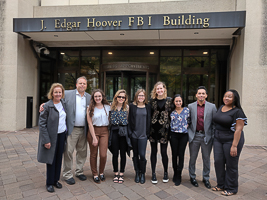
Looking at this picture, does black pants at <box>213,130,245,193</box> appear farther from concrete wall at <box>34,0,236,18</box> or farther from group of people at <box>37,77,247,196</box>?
concrete wall at <box>34,0,236,18</box>

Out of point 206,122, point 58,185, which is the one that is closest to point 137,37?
point 206,122

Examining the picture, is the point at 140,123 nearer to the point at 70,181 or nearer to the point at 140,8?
the point at 70,181

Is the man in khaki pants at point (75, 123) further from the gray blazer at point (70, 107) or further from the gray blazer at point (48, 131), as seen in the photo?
the gray blazer at point (48, 131)

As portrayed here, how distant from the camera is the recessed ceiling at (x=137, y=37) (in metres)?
7.45

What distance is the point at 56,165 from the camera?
Answer: 3.48m

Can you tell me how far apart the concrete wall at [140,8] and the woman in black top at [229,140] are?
231 inches

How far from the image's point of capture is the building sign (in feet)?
21.3

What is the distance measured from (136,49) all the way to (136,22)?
246cm

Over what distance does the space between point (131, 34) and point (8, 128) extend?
624 centimetres

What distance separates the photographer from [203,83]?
918 centimetres

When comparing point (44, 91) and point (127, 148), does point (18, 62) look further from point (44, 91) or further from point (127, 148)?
point (127, 148)

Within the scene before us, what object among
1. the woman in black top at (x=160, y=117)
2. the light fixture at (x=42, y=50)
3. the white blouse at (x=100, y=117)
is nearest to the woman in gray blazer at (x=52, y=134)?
the white blouse at (x=100, y=117)

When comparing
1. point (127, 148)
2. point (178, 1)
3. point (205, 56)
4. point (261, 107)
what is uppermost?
point (178, 1)

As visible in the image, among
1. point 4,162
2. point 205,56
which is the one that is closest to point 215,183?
point 4,162
